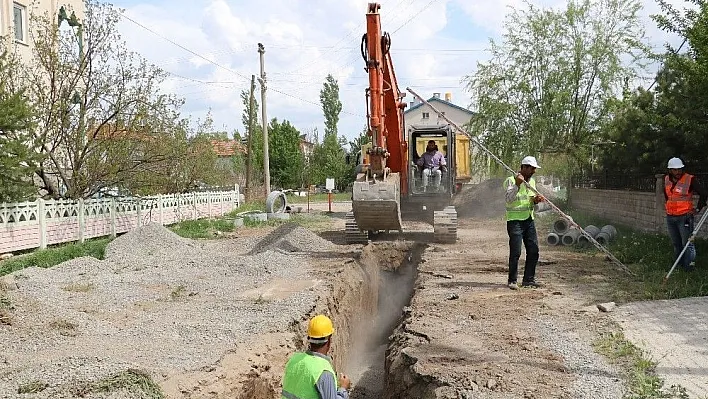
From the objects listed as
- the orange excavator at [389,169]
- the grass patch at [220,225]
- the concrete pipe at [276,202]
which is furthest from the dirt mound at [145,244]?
the concrete pipe at [276,202]

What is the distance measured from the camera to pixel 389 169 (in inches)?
558

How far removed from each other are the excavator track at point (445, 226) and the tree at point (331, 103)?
5251cm

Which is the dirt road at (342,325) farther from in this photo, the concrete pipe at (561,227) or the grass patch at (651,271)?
the concrete pipe at (561,227)

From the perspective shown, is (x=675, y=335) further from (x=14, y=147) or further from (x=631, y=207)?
(x=14, y=147)

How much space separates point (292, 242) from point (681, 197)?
827 cm

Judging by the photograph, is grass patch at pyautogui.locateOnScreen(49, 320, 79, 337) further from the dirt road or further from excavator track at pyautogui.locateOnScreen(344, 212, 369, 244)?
excavator track at pyautogui.locateOnScreen(344, 212, 369, 244)

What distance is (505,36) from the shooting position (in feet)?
82.1

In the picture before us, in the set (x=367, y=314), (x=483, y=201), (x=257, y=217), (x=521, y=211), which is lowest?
(x=367, y=314)

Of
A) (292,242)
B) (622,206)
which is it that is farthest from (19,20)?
(622,206)

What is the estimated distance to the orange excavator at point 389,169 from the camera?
12773 millimetres

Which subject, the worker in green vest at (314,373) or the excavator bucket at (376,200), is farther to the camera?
the excavator bucket at (376,200)

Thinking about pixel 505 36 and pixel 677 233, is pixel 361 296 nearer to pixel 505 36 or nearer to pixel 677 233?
pixel 677 233

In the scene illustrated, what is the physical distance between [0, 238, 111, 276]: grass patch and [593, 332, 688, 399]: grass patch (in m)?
11.0

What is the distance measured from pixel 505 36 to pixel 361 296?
52.4 feet
